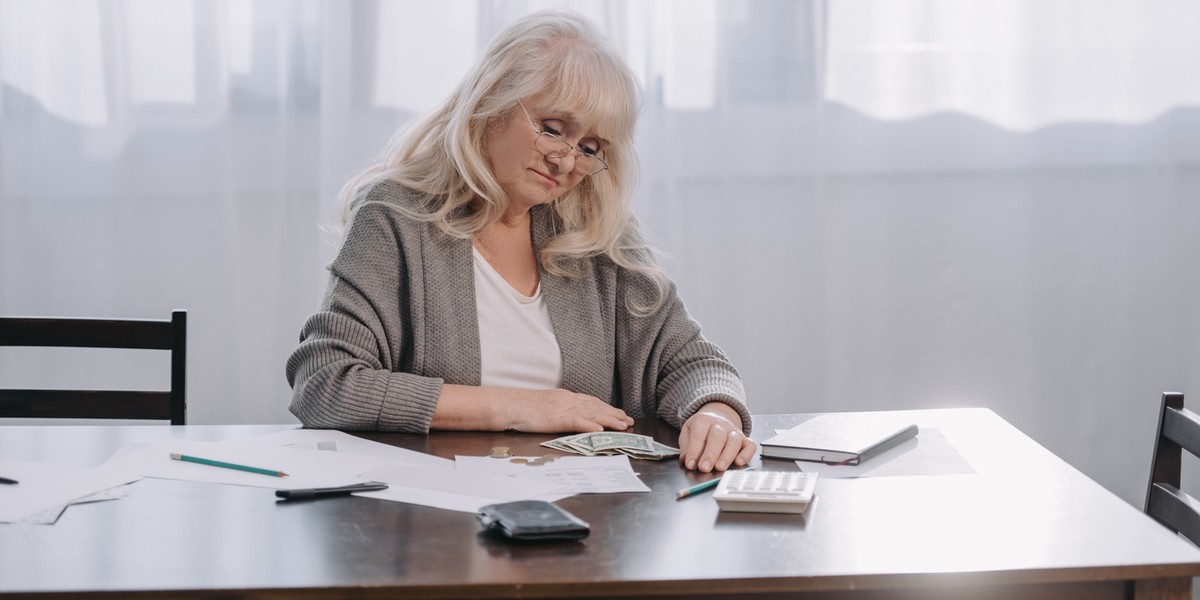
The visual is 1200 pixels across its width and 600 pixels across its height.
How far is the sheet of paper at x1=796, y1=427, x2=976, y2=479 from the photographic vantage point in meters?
1.37

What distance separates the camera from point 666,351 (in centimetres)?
183

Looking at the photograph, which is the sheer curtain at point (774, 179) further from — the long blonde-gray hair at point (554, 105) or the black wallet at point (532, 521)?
the black wallet at point (532, 521)

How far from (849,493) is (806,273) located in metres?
1.86

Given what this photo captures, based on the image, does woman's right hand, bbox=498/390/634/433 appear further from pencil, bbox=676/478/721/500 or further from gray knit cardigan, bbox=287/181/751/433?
pencil, bbox=676/478/721/500

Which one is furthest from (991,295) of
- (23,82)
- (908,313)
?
(23,82)

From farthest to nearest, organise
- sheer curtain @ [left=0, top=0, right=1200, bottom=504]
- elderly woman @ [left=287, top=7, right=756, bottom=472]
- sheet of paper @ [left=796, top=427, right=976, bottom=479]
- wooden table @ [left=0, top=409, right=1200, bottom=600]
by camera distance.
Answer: sheer curtain @ [left=0, top=0, right=1200, bottom=504]
elderly woman @ [left=287, top=7, right=756, bottom=472]
sheet of paper @ [left=796, top=427, right=976, bottom=479]
wooden table @ [left=0, top=409, right=1200, bottom=600]

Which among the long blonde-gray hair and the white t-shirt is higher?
the long blonde-gray hair

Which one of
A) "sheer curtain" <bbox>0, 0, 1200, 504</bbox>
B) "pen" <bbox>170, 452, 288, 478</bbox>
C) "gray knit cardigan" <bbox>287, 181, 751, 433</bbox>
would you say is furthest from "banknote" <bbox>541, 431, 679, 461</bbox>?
"sheer curtain" <bbox>0, 0, 1200, 504</bbox>

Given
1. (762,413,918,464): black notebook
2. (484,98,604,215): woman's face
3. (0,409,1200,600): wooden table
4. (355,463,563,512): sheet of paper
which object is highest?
(484,98,604,215): woman's face

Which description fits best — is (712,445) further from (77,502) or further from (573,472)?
(77,502)

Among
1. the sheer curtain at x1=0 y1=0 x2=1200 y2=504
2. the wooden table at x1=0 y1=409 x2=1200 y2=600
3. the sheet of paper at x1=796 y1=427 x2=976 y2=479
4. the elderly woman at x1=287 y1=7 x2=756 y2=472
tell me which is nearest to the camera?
the wooden table at x1=0 y1=409 x2=1200 y2=600

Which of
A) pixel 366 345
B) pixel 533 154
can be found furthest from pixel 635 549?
pixel 533 154

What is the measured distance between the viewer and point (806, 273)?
122 inches

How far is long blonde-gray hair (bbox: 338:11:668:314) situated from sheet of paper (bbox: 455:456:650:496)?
0.48m
